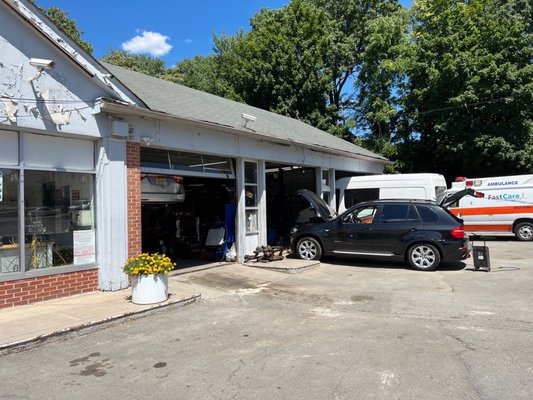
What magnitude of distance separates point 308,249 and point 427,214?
3.30 metres

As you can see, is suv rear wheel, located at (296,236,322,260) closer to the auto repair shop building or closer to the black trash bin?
the auto repair shop building

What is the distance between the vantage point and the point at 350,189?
55.7ft

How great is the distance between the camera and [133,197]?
8555 mm

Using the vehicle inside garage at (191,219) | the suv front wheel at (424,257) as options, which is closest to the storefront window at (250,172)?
the vehicle inside garage at (191,219)

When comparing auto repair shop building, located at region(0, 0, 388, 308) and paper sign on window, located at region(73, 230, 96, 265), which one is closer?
auto repair shop building, located at region(0, 0, 388, 308)

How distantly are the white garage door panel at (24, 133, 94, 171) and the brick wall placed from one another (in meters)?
1.88

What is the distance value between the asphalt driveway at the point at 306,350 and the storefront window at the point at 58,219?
7.03ft

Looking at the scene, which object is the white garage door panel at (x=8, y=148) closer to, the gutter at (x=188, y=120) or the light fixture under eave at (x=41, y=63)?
the light fixture under eave at (x=41, y=63)

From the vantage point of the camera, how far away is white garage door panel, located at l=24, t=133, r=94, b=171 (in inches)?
281

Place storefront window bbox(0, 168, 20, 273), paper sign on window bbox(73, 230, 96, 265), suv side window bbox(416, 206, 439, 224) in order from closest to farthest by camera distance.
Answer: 1. storefront window bbox(0, 168, 20, 273)
2. paper sign on window bbox(73, 230, 96, 265)
3. suv side window bbox(416, 206, 439, 224)

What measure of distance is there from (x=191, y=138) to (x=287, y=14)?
2347 centimetres

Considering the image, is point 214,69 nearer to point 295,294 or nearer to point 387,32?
point 387,32

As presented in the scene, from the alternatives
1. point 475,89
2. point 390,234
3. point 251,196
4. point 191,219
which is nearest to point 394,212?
point 390,234

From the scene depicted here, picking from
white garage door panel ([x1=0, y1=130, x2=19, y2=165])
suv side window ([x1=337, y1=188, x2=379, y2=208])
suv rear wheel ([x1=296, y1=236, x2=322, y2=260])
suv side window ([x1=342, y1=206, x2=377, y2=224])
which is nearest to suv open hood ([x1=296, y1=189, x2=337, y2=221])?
suv side window ([x1=342, y1=206, x2=377, y2=224])
